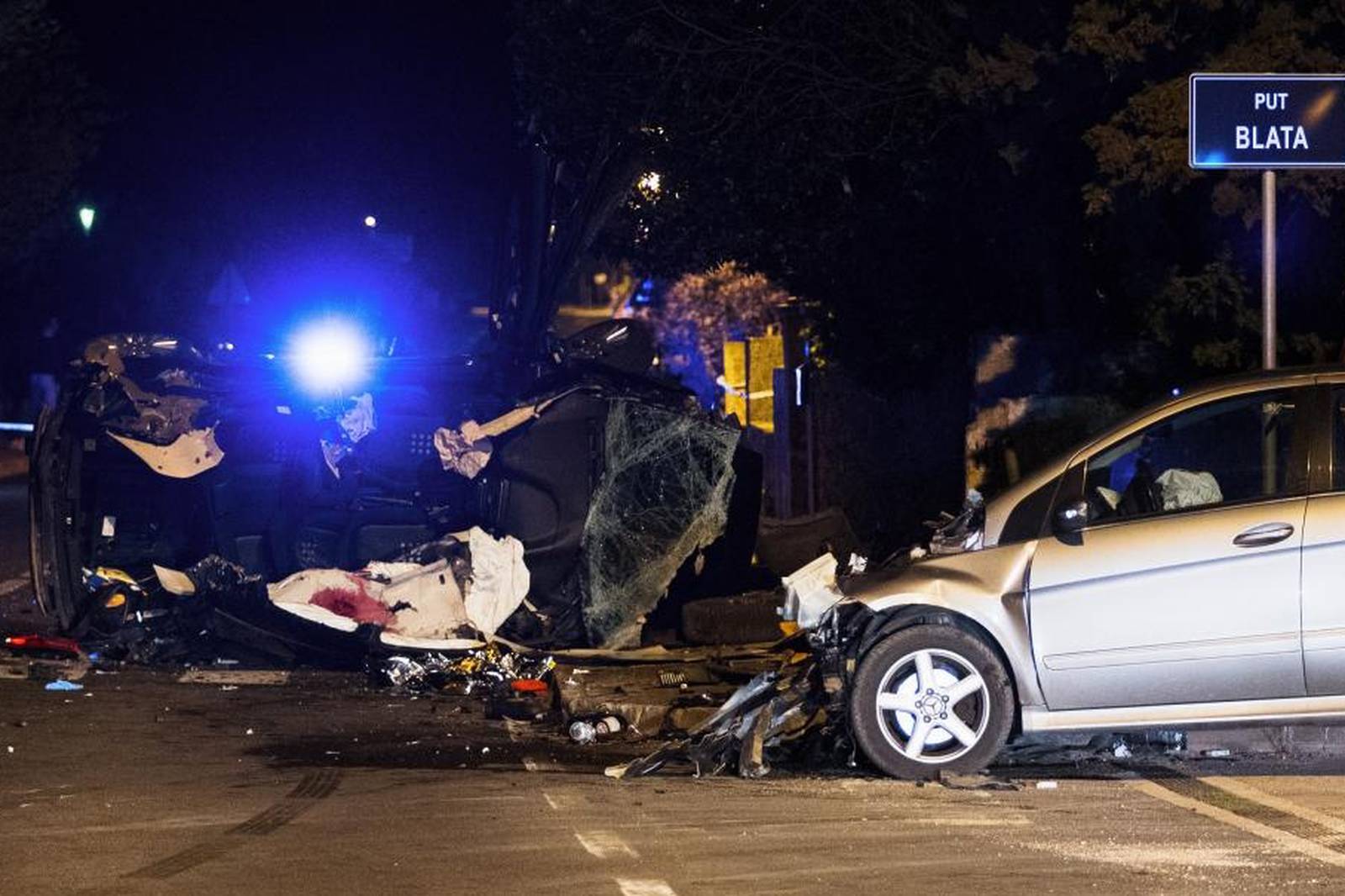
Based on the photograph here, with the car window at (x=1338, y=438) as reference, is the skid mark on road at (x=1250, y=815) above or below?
below

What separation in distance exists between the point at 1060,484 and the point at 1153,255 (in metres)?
6.89

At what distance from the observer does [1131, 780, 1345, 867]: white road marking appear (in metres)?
6.94

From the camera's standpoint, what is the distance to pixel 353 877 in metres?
6.73

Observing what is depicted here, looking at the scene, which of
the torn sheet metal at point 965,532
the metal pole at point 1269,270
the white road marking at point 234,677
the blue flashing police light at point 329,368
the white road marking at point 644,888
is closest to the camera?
the white road marking at point 644,888

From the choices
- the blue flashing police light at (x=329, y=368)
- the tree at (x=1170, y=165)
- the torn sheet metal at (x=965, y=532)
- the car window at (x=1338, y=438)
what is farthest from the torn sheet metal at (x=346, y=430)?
the car window at (x=1338, y=438)

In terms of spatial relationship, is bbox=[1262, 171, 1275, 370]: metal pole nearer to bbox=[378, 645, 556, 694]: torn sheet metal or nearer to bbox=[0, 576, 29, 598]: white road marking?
bbox=[378, 645, 556, 694]: torn sheet metal

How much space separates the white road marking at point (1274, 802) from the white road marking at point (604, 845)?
104 inches

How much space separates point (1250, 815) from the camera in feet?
25.3

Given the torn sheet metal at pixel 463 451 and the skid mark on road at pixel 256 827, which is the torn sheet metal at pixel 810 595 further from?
the torn sheet metal at pixel 463 451

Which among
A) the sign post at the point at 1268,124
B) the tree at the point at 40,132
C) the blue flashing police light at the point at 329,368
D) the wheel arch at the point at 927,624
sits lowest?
the wheel arch at the point at 927,624

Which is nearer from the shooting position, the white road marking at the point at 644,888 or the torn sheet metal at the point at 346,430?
the white road marking at the point at 644,888

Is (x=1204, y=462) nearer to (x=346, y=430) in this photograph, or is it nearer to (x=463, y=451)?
(x=463, y=451)

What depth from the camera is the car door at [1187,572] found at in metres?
8.14

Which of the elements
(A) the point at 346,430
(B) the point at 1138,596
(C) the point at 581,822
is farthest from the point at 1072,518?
(A) the point at 346,430
